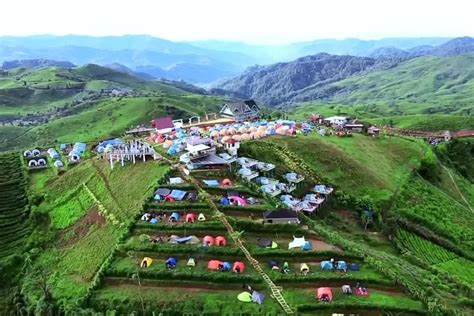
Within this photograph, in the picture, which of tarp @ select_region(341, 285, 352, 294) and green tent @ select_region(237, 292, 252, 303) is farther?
tarp @ select_region(341, 285, 352, 294)

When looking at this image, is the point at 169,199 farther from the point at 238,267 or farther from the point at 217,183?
the point at 238,267

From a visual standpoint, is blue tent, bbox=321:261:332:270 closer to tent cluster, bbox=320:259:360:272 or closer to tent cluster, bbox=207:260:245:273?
tent cluster, bbox=320:259:360:272

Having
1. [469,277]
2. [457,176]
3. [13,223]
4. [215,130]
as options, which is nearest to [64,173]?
[13,223]

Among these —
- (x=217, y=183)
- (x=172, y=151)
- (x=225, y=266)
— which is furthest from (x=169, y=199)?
(x=172, y=151)

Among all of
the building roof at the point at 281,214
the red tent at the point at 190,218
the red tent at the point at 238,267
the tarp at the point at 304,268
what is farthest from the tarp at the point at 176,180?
the tarp at the point at 304,268

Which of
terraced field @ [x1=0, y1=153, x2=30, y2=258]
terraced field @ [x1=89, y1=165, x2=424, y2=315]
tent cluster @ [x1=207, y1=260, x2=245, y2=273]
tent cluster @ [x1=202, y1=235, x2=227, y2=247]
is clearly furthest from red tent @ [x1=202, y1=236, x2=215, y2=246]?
terraced field @ [x1=0, y1=153, x2=30, y2=258]

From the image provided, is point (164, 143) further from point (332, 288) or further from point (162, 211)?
point (332, 288)

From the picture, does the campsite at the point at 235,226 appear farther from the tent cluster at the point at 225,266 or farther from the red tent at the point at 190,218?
the red tent at the point at 190,218
